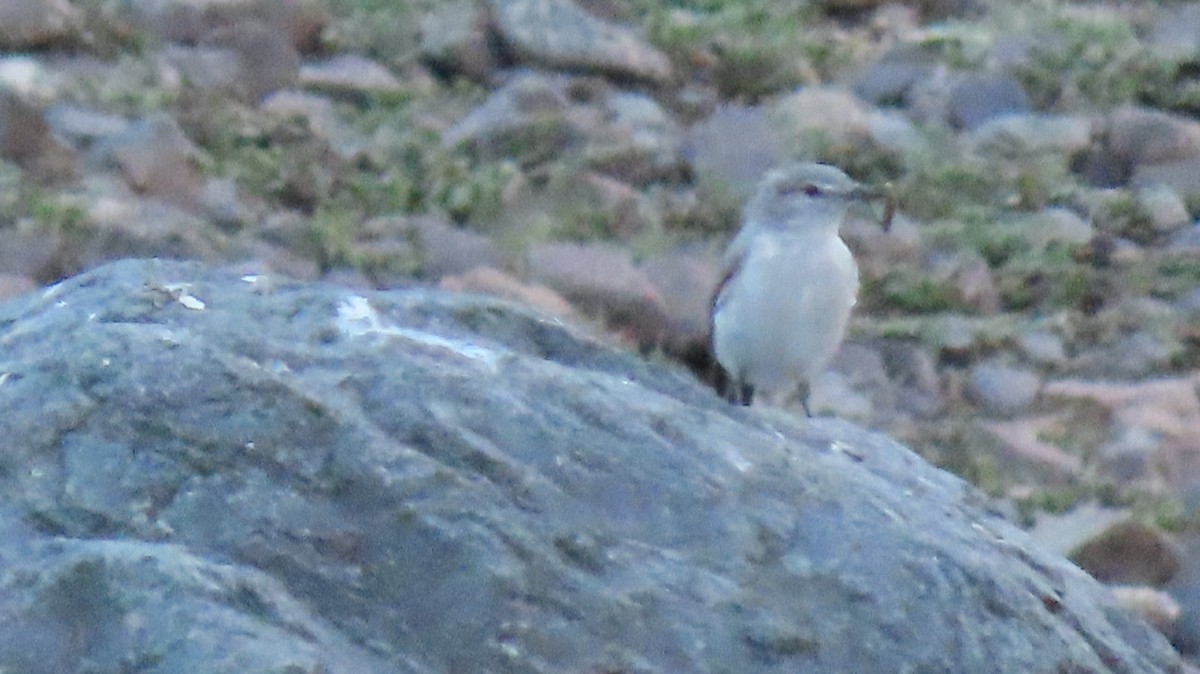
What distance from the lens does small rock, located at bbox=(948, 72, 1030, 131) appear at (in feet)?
39.8

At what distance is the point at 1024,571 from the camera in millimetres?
5199

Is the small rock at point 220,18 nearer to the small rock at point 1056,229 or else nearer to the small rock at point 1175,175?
the small rock at point 1056,229

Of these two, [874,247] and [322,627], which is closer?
[322,627]

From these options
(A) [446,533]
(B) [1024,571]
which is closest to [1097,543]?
(B) [1024,571]

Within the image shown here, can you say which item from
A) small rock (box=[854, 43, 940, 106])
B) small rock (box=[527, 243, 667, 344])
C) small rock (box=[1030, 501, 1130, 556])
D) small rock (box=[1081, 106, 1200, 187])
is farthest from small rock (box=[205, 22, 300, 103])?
small rock (box=[1030, 501, 1130, 556])

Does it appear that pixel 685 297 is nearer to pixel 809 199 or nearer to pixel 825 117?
pixel 809 199

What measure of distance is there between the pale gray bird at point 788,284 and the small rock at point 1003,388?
3.70 feet

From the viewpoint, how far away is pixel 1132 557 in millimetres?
7727

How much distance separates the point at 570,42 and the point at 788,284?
424cm

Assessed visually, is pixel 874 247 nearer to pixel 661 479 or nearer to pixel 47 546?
pixel 661 479

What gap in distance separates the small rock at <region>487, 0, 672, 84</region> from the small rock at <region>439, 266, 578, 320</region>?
2.82 metres

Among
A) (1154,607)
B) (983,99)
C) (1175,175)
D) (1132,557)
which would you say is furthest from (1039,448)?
(983,99)

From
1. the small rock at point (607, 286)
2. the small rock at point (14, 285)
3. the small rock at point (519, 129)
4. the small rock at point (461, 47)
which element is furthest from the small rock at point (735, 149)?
the small rock at point (14, 285)

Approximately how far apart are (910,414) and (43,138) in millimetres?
3716
